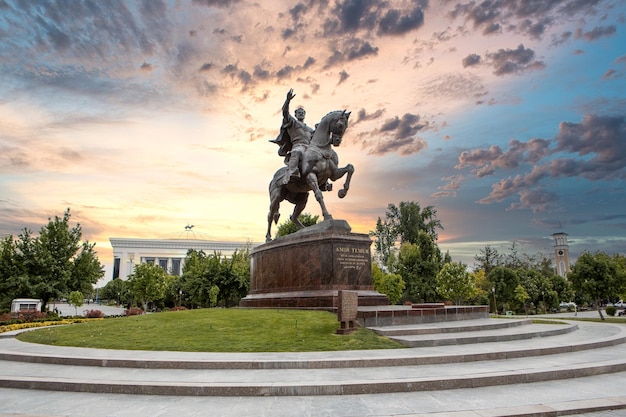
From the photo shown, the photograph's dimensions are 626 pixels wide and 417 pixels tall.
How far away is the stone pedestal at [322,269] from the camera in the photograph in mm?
15164

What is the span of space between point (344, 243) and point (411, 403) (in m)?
9.32

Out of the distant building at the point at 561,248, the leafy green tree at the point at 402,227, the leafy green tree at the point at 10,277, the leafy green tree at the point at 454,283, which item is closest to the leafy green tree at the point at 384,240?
the leafy green tree at the point at 402,227

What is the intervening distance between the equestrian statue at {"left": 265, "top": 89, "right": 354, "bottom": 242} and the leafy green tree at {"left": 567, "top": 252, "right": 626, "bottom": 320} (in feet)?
88.9

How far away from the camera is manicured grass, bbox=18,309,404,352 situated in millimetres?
10273

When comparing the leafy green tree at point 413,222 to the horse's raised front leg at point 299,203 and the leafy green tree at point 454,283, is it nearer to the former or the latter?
the leafy green tree at point 454,283

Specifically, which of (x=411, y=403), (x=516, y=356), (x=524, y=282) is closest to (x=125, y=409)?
(x=411, y=403)

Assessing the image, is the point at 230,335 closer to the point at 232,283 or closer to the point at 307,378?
the point at 307,378

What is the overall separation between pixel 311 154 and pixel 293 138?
1.63 m

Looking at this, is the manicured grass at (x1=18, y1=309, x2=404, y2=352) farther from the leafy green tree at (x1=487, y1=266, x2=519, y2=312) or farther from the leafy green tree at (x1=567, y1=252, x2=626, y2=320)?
the leafy green tree at (x1=487, y1=266, x2=519, y2=312)

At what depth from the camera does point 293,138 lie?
1842 centimetres

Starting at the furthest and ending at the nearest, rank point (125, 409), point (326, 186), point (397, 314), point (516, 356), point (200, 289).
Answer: point (200, 289)
point (326, 186)
point (397, 314)
point (516, 356)
point (125, 409)

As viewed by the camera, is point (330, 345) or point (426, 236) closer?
point (330, 345)

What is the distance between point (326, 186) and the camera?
18.8 m

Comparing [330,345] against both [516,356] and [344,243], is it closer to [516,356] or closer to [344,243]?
[516,356]
